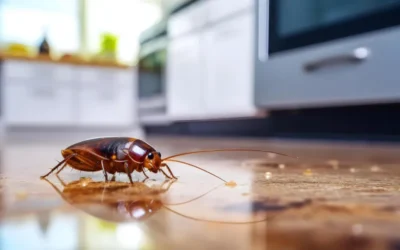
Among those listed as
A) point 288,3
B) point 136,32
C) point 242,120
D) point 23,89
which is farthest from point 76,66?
point 288,3

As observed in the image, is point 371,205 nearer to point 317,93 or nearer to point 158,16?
point 317,93

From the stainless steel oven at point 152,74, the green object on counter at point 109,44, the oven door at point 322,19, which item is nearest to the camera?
the oven door at point 322,19

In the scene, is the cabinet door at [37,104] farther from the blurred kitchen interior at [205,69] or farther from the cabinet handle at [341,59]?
the cabinet handle at [341,59]

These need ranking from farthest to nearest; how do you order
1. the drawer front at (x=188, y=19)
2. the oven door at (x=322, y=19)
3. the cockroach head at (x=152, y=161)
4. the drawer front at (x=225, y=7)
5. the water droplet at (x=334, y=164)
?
1. the drawer front at (x=188, y=19)
2. the drawer front at (x=225, y=7)
3. the oven door at (x=322, y=19)
4. the water droplet at (x=334, y=164)
5. the cockroach head at (x=152, y=161)

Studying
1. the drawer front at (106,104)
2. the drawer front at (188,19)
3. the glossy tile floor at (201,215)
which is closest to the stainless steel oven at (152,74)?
the drawer front at (188,19)

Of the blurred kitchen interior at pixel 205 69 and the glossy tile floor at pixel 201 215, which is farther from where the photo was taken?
the blurred kitchen interior at pixel 205 69

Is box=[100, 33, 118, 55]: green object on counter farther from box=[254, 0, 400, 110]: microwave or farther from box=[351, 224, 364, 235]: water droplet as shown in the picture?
box=[351, 224, 364, 235]: water droplet
